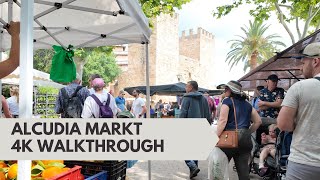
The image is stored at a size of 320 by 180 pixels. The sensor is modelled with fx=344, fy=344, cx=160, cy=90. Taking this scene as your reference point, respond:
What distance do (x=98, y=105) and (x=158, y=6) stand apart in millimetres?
7163

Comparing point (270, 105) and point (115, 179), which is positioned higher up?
point (270, 105)

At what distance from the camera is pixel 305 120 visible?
2641 mm

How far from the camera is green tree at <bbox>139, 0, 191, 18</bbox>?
37.1ft

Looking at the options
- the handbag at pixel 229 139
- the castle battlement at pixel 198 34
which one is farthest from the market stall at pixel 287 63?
the castle battlement at pixel 198 34

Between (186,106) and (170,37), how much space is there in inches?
1622

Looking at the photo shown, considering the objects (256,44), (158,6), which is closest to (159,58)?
(256,44)

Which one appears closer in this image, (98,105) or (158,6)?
(98,105)

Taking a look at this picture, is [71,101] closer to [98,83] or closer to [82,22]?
[98,83]

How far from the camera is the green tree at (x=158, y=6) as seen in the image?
1130cm

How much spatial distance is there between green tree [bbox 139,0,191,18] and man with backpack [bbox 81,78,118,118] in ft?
20.8

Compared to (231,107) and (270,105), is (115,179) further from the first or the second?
(270,105)

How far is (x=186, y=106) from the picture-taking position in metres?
6.91

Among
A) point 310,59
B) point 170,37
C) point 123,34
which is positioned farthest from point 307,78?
point 170,37

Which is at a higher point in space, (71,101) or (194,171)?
(71,101)
